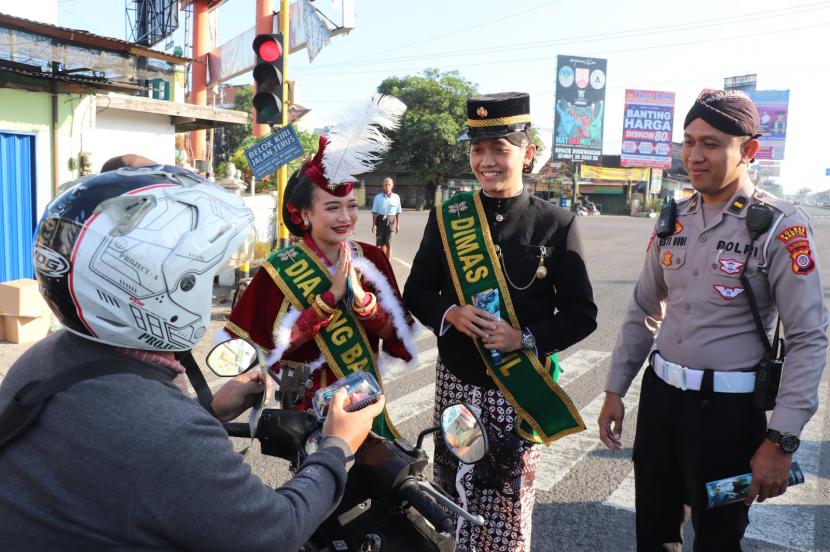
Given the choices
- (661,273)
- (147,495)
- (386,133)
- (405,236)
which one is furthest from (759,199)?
(405,236)

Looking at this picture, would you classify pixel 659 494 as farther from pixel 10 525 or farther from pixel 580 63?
pixel 580 63

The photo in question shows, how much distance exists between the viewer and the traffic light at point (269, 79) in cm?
716

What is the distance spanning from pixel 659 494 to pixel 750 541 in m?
1.19

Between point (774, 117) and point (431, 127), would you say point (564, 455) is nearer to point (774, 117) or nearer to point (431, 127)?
point (431, 127)

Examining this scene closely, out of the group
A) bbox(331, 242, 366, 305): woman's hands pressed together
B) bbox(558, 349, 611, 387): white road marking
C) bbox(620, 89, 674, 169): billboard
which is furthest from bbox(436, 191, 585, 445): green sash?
bbox(620, 89, 674, 169): billboard

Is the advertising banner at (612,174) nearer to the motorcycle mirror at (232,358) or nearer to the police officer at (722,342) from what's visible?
the police officer at (722,342)

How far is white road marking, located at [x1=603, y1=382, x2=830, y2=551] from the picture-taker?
10.8ft

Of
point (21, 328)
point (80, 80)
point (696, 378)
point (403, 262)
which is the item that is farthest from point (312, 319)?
point (403, 262)

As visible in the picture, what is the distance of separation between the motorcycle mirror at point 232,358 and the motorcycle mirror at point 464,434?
58 cm

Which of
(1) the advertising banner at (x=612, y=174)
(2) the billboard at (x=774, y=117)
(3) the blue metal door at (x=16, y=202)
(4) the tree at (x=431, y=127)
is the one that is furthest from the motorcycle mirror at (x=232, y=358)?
(2) the billboard at (x=774, y=117)

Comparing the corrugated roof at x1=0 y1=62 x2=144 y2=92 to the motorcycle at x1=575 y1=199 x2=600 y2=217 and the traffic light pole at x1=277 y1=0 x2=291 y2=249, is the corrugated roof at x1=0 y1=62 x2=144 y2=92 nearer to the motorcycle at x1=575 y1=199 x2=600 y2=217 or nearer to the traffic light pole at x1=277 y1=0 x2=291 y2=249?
the traffic light pole at x1=277 y1=0 x2=291 y2=249

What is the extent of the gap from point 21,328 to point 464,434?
21.4ft

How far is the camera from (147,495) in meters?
1.08

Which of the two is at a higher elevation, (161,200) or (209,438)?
(161,200)
